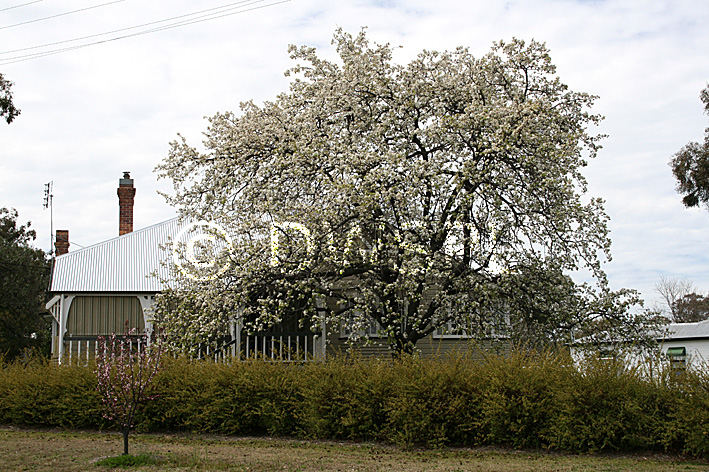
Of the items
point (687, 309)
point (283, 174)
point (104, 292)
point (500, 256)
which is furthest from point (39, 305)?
point (687, 309)

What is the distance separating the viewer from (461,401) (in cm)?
1084

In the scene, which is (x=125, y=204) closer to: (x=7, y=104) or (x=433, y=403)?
(x=7, y=104)

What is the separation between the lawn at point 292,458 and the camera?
891 cm

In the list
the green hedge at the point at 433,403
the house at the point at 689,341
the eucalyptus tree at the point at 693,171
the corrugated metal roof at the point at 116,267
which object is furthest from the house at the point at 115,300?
the eucalyptus tree at the point at 693,171

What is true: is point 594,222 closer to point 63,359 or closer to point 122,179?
point 63,359

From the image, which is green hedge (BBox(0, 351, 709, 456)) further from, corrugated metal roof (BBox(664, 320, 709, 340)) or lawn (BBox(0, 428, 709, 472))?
corrugated metal roof (BBox(664, 320, 709, 340))

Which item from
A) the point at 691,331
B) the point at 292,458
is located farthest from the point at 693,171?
the point at 292,458

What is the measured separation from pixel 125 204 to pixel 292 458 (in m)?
17.1

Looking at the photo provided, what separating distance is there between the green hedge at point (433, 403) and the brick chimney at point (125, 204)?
11650 mm

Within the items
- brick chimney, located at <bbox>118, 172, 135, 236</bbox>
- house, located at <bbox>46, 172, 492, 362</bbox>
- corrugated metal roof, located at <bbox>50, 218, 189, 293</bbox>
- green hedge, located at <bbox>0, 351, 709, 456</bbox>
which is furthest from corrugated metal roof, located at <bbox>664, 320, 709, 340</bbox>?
brick chimney, located at <bbox>118, 172, 135, 236</bbox>

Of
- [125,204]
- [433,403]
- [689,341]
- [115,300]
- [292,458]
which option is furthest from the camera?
[125,204]

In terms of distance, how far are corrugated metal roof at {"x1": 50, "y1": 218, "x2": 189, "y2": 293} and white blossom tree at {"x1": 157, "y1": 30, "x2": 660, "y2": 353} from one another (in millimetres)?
5160

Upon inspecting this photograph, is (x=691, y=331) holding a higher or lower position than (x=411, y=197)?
lower

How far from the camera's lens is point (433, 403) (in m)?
10.8
